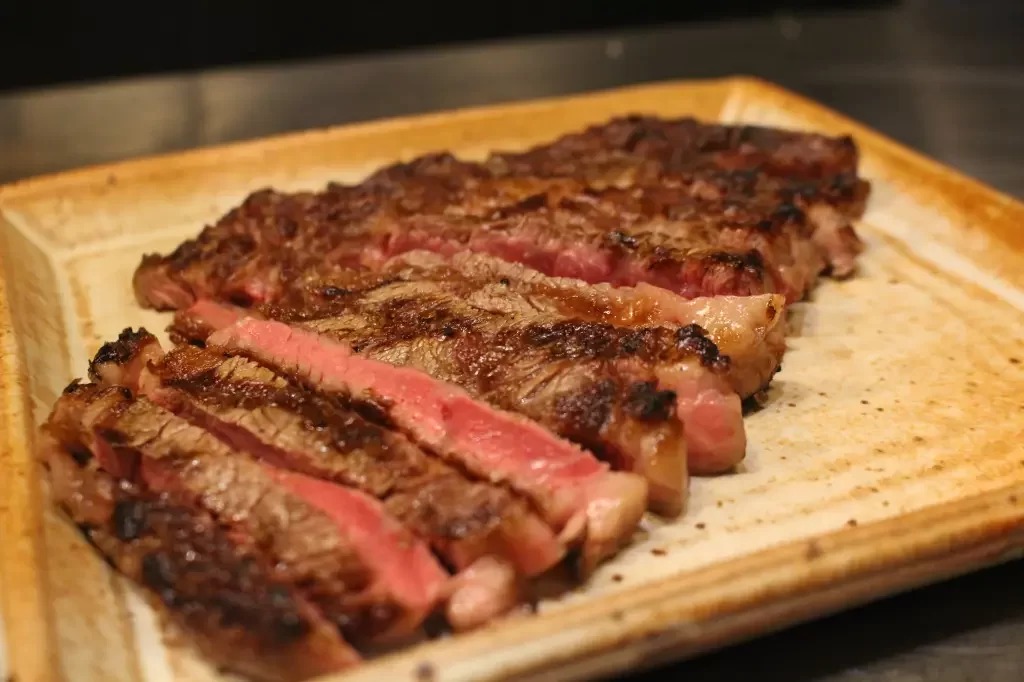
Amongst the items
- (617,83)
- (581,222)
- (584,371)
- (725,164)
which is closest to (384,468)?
(584,371)

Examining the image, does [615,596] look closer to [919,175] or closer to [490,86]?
[919,175]

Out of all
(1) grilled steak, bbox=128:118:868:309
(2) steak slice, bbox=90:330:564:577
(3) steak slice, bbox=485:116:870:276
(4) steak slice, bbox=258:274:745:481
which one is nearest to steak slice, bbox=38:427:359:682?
(2) steak slice, bbox=90:330:564:577

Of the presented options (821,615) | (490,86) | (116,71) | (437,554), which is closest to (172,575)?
(437,554)

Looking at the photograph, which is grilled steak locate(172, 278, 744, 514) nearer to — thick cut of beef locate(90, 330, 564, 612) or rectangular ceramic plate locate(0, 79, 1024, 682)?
rectangular ceramic plate locate(0, 79, 1024, 682)

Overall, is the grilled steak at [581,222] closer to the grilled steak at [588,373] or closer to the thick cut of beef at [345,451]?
the grilled steak at [588,373]

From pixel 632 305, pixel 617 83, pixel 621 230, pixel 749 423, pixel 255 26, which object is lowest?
pixel 749 423

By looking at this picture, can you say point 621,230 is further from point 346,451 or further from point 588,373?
point 346,451
